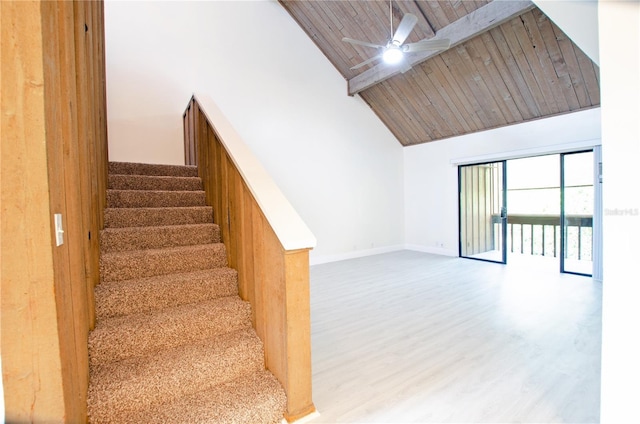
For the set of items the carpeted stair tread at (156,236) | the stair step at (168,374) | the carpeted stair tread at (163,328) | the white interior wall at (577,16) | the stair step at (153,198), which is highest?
the white interior wall at (577,16)

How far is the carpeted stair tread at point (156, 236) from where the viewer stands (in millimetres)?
2232

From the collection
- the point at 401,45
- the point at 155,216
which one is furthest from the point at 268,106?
the point at 155,216

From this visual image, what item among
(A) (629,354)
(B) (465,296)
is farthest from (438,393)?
(B) (465,296)

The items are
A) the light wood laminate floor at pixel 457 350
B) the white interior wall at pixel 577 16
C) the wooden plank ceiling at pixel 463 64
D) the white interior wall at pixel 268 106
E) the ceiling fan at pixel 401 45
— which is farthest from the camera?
the white interior wall at pixel 268 106

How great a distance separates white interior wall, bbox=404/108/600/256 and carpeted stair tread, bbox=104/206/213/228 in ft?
17.7

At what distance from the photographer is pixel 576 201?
4832mm

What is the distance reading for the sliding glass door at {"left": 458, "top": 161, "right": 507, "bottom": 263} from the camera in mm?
6289

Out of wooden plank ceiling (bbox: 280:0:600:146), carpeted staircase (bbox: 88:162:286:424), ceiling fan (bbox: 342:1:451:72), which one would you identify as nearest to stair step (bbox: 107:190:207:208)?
carpeted staircase (bbox: 88:162:286:424)

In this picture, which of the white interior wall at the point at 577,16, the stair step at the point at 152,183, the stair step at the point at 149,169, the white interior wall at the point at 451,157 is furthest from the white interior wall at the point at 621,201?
the white interior wall at the point at 451,157

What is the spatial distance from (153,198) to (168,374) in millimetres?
1833

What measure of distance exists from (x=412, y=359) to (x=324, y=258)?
3.61 metres

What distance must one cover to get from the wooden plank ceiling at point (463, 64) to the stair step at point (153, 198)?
4.14m

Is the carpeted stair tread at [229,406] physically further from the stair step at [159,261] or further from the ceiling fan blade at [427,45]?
the ceiling fan blade at [427,45]

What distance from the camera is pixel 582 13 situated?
1.58 metres
